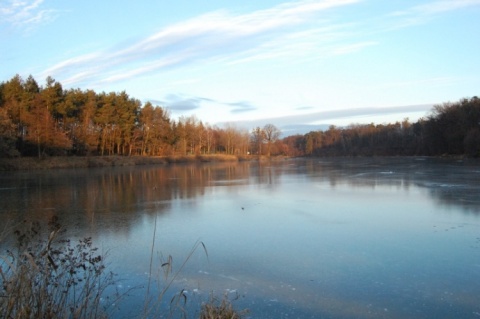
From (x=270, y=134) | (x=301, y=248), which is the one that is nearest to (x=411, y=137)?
(x=270, y=134)

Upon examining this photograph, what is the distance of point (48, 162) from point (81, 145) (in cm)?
632

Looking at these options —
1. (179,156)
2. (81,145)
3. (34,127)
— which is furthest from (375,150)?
(34,127)

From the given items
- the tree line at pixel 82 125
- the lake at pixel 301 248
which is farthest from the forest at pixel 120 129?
the lake at pixel 301 248

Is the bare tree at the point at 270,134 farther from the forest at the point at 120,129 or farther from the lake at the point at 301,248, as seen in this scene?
the lake at the point at 301,248

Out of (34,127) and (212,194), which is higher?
(34,127)

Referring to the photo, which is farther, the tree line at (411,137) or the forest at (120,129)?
the tree line at (411,137)

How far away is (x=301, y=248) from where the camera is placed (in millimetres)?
6344

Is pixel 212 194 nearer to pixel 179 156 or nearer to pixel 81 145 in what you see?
pixel 81 145

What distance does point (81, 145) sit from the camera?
3912 centimetres

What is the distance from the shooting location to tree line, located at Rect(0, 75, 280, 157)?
33062 mm

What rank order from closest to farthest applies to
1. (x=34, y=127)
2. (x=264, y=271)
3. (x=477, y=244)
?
1. (x=264, y=271)
2. (x=477, y=244)
3. (x=34, y=127)

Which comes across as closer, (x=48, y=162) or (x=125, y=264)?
(x=125, y=264)

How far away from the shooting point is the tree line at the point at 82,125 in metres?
33.1

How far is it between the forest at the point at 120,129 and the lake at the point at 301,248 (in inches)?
915
